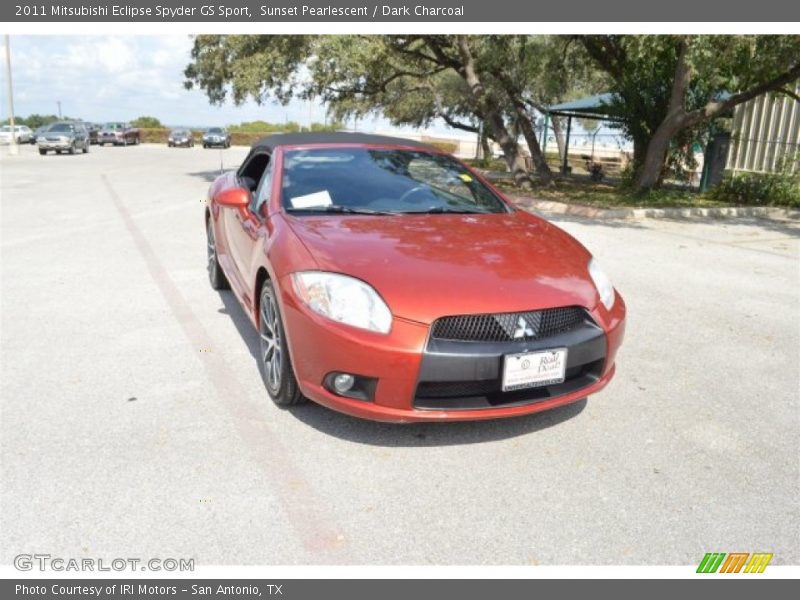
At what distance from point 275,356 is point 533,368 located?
1.43 m

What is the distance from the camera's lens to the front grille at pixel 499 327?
2965 millimetres

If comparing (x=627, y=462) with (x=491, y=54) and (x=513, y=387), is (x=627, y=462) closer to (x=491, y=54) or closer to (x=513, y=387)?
(x=513, y=387)

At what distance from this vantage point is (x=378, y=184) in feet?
14.0

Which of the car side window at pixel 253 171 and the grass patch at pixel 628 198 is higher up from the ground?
the car side window at pixel 253 171

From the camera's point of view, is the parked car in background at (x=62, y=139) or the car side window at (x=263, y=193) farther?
the parked car in background at (x=62, y=139)

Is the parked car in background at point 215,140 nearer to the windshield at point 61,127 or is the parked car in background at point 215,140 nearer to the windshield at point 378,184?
the windshield at point 61,127

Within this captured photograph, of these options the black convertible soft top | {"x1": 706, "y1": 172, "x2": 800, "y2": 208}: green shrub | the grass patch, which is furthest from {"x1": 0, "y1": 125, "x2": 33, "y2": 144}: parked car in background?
the black convertible soft top

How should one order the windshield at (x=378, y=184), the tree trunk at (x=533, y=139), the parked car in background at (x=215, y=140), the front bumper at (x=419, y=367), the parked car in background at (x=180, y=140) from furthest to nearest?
the parked car in background at (x=180, y=140) < the parked car in background at (x=215, y=140) < the tree trunk at (x=533, y=139) < the windshield at (x=378, y=184) < the front bumper at (x=419, y=367)

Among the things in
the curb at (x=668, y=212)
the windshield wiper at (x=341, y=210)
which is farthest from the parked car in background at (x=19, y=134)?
the windshield wiper at (x=341, y=210)

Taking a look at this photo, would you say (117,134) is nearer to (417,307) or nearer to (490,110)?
(490,110)

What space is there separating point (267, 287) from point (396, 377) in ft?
3.71

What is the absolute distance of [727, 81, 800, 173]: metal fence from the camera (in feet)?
53.2

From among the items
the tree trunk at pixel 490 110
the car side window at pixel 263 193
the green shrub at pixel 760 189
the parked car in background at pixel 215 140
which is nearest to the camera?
the car side window at pixel 263 193

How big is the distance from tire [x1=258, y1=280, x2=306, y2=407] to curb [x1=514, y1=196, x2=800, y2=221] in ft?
31.3
